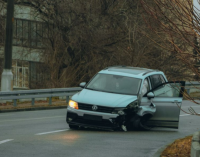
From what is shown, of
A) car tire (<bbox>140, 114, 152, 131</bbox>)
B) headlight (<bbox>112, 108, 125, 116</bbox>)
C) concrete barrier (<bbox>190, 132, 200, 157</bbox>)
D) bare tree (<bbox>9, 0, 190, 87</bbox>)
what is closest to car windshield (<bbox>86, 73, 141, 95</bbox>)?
car tire (<bbox>140, 114, 152, 131</bbox>)

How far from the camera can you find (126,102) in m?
13.5

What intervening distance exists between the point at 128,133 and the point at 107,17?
18010mm

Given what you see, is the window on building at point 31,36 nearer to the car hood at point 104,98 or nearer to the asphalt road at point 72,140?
the asphalt road at point 72,140

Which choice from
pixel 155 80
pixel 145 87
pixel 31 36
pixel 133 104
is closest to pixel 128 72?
pixel 145 87

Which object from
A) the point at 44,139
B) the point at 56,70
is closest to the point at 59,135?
the point at 44,139

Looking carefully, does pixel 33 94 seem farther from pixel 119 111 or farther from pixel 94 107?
pixel 119 111

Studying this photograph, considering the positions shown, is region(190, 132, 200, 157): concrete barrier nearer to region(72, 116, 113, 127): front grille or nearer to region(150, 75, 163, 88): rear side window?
region(72, 116, 113, 127): front grille

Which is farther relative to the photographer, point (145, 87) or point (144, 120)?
point (145, 87)

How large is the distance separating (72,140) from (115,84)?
2.94m

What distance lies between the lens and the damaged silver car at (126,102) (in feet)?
43.6

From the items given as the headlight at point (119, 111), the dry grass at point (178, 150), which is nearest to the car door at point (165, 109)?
the headlight at point (119, 111)

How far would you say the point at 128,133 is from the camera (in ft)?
45.4

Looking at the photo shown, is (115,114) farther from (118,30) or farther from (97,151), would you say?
(118,30)

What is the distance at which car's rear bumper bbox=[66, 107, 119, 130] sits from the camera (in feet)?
43.3
